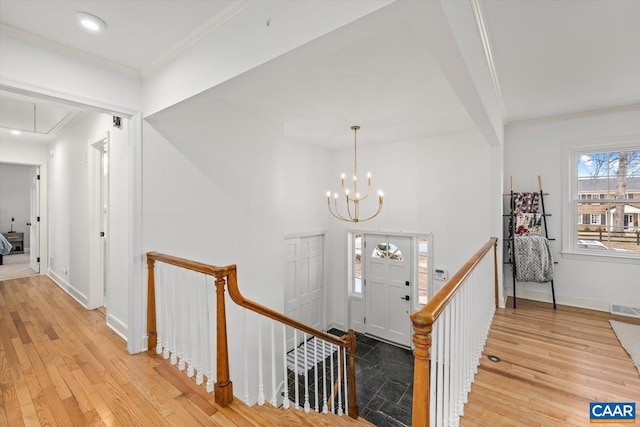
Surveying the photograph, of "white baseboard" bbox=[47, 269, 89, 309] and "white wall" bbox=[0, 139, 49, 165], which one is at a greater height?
"white wall" bbox=[0, 139, 49, 165]

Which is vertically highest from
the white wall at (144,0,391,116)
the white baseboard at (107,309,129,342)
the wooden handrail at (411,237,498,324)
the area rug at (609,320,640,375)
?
the white wall at (144,0,391,116)

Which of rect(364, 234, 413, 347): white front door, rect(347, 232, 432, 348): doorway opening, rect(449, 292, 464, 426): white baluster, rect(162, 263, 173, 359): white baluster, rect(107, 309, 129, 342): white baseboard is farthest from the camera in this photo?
rect(364, 234, 413, 347): white front door

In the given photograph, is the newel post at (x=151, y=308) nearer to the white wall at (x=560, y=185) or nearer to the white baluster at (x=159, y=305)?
the white baluster at (x=159, y=305)

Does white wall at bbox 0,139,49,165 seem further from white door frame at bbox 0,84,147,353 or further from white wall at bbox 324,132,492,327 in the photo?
white wall at bbox 324,132,492,327

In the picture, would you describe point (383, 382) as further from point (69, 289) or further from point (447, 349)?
point (69, 289)

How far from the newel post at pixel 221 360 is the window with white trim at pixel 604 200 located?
4.80 meters

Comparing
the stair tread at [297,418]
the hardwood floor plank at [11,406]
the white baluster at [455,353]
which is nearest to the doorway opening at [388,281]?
the stair tread at [297,418]

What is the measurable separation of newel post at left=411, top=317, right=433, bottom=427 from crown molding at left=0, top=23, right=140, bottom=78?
10.3 feet

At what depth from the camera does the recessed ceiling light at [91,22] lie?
1907 millimetres

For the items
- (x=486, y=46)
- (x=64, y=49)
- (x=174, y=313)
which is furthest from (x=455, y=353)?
(x=64, y=49)

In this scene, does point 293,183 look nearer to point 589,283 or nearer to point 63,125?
point 63,125

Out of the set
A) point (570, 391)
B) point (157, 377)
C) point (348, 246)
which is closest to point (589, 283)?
point (570, 391)

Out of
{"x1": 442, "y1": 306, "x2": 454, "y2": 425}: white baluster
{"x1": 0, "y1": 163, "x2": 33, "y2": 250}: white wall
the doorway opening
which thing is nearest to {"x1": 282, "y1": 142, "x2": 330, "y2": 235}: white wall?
the doorway opening

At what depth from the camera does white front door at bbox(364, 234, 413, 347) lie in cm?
536
